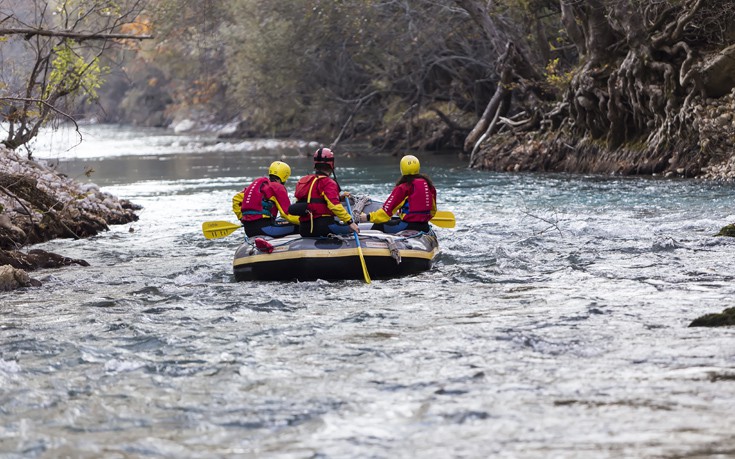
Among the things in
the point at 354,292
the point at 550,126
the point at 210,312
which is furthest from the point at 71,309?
the point at 550,126

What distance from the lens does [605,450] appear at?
5137 mm

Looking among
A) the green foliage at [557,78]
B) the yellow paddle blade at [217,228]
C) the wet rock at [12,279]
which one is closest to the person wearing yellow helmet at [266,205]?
the yellow paddle blade at [217,228]

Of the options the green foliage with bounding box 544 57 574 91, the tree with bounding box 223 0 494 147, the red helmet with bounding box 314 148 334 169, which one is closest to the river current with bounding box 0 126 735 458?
the red helmet with bounding box 314 148 334 169

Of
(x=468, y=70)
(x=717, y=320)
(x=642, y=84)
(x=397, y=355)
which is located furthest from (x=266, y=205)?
(x=468, y=70)

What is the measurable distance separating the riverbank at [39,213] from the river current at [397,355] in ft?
1.27

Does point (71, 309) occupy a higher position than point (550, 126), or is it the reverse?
point (550, 126)

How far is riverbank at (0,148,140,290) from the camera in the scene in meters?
12.3

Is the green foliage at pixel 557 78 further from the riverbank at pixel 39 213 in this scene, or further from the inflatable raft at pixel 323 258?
the inflatable raft at pixel 323 258

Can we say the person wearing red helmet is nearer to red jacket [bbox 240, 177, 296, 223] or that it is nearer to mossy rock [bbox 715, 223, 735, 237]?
red jacket [bbox 240, 177, 296, 223]

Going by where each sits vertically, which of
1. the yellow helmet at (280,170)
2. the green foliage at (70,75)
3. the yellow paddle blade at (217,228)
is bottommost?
the yellow paddle blade at (217,228)

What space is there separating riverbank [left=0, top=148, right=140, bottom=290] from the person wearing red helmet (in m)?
3.13

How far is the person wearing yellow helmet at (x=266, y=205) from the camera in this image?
11523 mm

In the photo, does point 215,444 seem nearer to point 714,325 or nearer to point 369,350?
point 369,350

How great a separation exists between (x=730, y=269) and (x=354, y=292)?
12.6 ft
